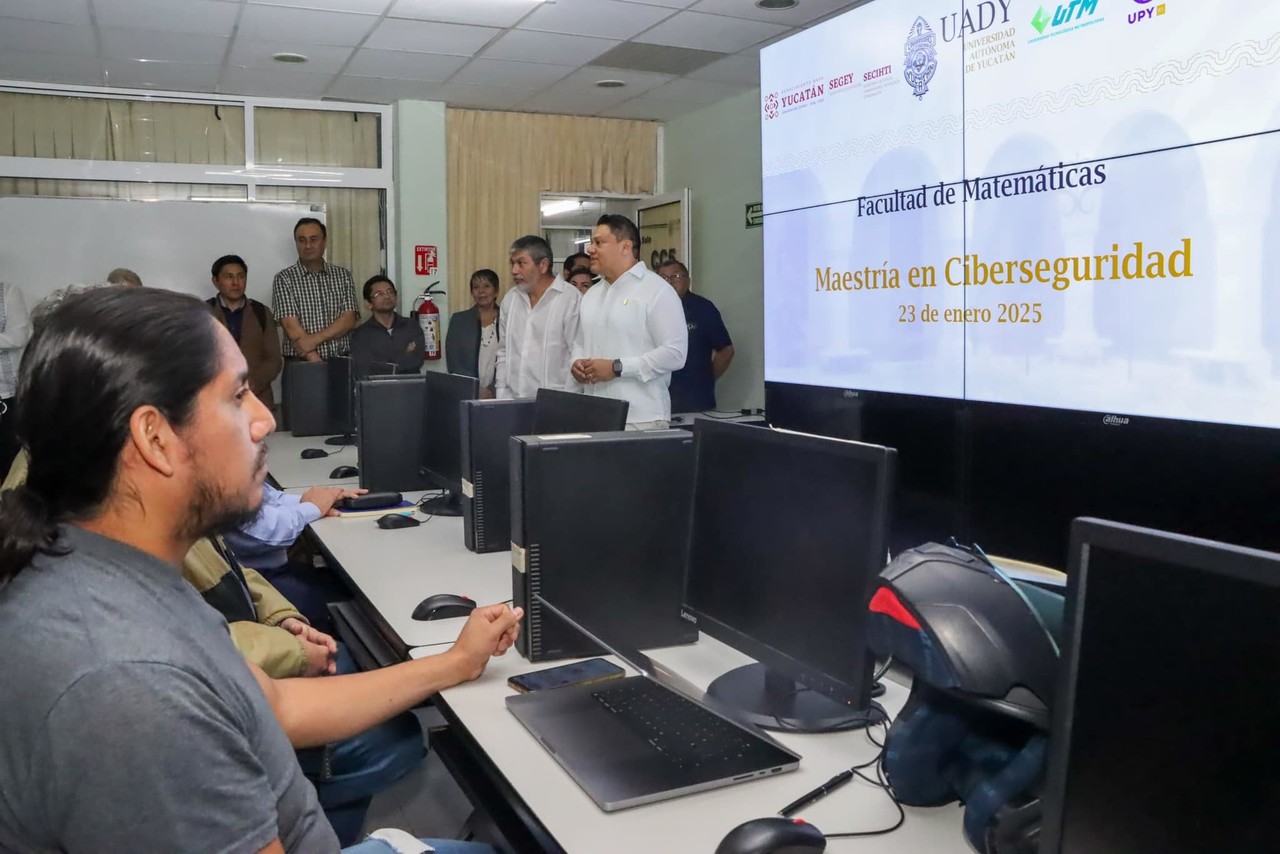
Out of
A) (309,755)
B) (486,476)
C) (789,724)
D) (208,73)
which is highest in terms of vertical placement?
(208,73)

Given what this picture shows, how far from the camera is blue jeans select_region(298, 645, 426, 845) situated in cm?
192

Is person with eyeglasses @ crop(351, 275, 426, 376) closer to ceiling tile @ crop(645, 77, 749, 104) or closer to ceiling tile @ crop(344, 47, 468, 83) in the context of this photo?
ceiling tile @ crop(344, 47, 468, 83)

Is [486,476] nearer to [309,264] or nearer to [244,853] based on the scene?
[244,853]

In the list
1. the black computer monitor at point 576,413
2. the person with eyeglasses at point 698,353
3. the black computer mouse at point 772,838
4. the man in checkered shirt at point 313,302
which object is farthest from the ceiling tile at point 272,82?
the black computer mouse at point 772,838

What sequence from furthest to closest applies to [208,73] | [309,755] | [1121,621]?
[208,73]
[309,755]
[1121,621]

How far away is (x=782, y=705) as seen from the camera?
5.06 feet

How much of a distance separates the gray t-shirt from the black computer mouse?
0.48m

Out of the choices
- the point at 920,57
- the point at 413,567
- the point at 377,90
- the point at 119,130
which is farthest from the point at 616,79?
the point at 413,567

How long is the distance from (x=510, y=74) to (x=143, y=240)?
8.82ft

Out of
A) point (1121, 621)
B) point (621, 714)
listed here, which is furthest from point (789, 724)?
point (1121, 621)

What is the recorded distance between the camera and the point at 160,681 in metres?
0.86

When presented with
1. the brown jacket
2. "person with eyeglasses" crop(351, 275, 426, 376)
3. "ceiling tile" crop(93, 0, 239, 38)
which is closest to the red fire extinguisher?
"person with eyeglasses" crop(351, 275, 426, 376)

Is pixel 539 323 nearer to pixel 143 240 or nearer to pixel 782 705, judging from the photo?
pixel 143 240

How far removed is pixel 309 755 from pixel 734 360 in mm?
5064
